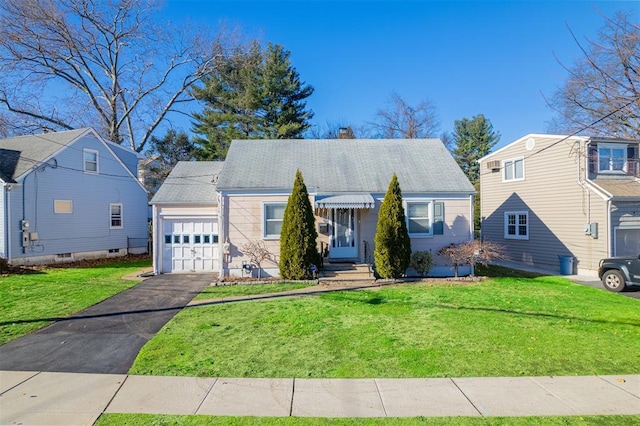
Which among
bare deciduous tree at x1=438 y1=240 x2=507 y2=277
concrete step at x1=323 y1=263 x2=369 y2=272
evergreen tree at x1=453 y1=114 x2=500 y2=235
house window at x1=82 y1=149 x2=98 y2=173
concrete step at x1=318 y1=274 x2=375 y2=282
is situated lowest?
concrete step at x1=318 y1=274 x2=375 y2=282

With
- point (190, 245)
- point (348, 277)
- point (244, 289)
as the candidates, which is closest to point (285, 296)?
point (244, 289)

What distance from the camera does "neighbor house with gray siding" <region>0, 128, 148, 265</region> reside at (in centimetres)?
1494

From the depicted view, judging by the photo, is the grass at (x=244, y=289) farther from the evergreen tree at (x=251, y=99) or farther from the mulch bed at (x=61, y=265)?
the evergreen tree at (x=251, y=99)

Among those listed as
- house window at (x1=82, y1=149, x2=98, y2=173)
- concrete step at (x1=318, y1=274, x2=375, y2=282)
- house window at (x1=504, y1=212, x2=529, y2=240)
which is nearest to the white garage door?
concrete step at (x1=318, y1=274, x2=375, y2=282)

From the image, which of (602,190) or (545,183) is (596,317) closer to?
(602,190)

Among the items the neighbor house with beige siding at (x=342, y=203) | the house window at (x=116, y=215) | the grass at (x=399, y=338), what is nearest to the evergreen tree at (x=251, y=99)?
the house window at (x=116, y=215)

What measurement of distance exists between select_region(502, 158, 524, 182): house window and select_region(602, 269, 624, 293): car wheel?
715 centimetres

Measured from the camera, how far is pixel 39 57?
949 inches

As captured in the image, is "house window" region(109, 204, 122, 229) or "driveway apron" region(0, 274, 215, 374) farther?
"house window" region(109, 204, 122, 229)

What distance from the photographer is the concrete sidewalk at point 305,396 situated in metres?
3.94

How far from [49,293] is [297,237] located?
294 inches

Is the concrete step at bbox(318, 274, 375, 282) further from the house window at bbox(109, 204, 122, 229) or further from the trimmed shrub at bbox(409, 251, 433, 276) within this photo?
the house window at bbox(109, 204, 122, 229)

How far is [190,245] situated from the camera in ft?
45.8

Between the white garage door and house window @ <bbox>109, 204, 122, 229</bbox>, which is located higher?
house window @ <bbox>109, 204, 122, 229</bbox>
